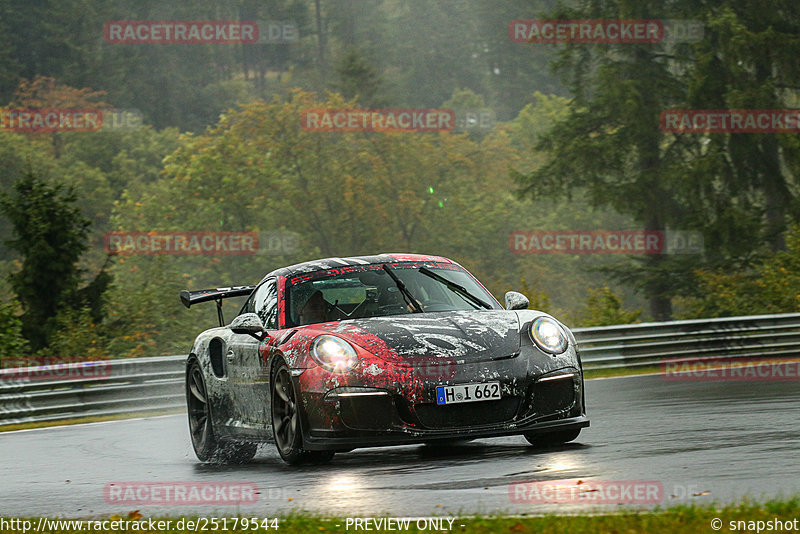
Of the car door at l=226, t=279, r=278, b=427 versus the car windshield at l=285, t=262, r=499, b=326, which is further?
the car windshield at l=285, t=262, r=499, b=326

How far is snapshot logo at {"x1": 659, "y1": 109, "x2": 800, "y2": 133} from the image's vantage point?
39.4 meters

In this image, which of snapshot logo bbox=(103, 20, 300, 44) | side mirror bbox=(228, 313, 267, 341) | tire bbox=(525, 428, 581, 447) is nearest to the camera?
tire bbox=(525, 428, 581, 447)

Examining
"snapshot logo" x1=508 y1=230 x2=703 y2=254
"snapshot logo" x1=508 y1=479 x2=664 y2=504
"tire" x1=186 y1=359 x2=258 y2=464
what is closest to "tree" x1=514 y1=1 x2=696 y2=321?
"snapshot logo" x1=508 y1=230 x2=703 y2=254

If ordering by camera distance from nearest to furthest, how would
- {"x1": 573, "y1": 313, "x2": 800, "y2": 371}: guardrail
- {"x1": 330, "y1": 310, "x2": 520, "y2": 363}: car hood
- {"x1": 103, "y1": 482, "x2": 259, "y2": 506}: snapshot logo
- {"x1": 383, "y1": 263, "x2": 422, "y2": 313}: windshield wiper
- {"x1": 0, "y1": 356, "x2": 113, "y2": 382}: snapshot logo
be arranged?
{"x1": 103, "y1": 482, "x2": 259, "y2": 506}: snapshot logo
{"x1": 330, "y1": 310, "x2": 520, "y2": 363}: car hood
{"x1": 383, "y1": 263, "x2": 422, "y2": 313}: windshield wiper
{"x1": 0, "y1": 356, "x2": 113, "y2": 382}: snapshot logo
{"x1": 573, "y1": 313, "x2": 800, "y2": 371}: guardrail

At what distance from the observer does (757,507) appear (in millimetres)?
5789

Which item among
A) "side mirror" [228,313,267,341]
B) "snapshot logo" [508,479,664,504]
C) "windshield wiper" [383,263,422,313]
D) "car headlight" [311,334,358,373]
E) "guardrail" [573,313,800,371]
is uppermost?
"windshield wiper" [383,263,422,313]

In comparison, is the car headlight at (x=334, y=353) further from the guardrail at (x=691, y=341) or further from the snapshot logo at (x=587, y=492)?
the guardrail at (x=691, y=341)

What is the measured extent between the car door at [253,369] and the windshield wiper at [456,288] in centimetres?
123

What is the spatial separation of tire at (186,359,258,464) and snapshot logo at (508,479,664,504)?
13.4 ft

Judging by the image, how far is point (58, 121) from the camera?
8175cm

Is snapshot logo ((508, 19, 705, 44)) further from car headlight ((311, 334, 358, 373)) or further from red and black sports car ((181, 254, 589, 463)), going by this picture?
car headlight ((311, 334, 358, 373))

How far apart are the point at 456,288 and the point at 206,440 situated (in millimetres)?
2530

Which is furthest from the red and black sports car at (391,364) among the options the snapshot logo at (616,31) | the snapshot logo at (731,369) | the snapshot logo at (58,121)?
the snapshot logo at (58,121)

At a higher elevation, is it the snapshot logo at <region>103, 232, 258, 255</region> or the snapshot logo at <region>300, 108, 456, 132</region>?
the snapshot logo at <region>300, 108, 456, 132</region>
